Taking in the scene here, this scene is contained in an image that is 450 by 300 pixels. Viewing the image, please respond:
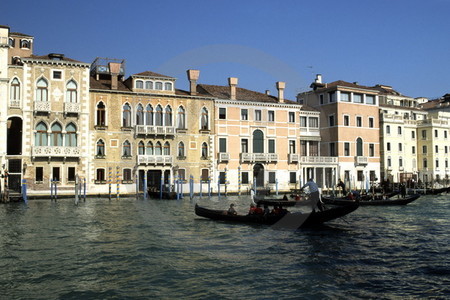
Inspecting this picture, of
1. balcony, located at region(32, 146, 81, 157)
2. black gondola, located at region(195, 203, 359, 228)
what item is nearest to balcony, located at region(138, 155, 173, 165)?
balcony, located at region(32, 146, 81, 157)

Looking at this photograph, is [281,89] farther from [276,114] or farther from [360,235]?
[360,235]

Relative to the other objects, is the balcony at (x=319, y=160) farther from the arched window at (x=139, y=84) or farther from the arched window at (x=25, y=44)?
the arched window at (x=25, y=44)

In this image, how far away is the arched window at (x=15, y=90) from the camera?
3394 cm

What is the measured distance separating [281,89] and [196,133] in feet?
30.0

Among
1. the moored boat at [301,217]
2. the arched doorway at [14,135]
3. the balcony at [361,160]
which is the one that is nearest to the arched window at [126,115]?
the arched doorway at [14,135]

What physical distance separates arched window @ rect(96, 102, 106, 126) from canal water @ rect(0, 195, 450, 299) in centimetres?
1579

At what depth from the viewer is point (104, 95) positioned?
120ft

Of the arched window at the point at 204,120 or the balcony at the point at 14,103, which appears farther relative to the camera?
the arched window at the point at 204,120

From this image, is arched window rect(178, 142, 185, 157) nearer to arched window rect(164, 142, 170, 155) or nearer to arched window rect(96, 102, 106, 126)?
arched window rect(164, 142, 170, 155)

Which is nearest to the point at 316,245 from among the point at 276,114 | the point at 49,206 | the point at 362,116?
the point at 49,206

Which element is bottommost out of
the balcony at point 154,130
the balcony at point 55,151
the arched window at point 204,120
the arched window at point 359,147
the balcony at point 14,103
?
the balcony at point 55,151

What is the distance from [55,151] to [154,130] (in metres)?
7.35

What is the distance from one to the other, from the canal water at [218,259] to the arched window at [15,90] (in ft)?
49.8

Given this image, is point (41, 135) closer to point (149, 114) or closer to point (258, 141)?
point (149, 114)
